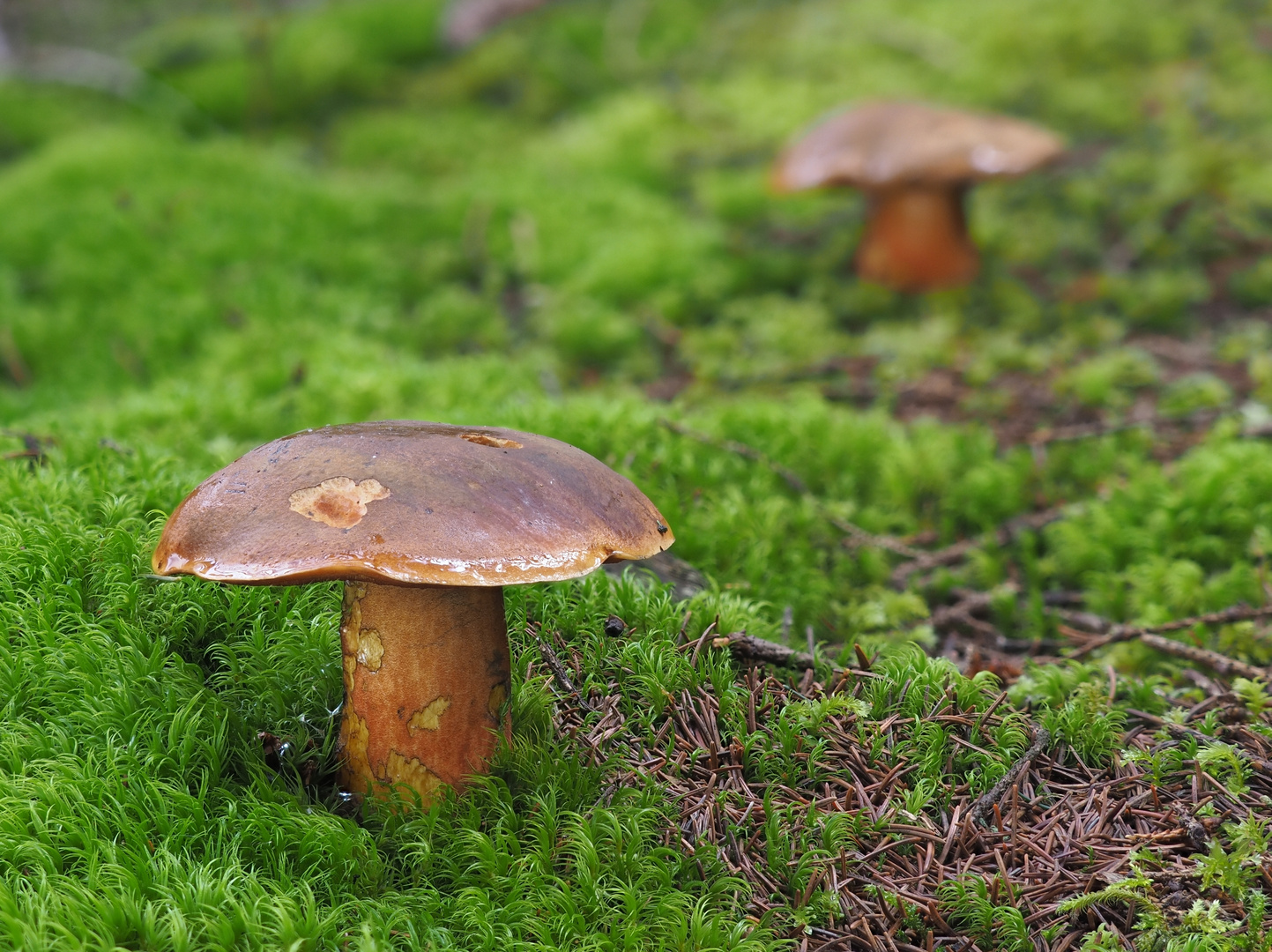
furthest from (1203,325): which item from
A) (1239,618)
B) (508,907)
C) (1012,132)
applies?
(508,907)

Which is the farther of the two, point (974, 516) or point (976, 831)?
point (974, 516)

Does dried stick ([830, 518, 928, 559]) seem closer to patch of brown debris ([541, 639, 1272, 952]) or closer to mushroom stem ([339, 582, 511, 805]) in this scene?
patch of brown debris ([541, 639, 1272, 952])

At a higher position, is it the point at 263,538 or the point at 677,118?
the point at 677,118

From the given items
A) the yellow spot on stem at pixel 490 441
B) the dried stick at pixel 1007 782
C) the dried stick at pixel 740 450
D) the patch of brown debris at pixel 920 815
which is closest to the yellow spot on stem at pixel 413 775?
the patch of brown debris at pixel 920 815

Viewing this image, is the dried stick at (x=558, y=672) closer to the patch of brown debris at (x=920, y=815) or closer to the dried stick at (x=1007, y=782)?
the patch of brown debris at (x=920, y=815)

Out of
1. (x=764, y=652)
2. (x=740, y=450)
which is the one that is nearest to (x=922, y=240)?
(x=740, y=450)

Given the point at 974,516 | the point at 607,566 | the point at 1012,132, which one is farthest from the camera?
the point at 1012,132

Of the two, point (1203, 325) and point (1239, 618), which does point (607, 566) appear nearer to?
point (1239, 618)
